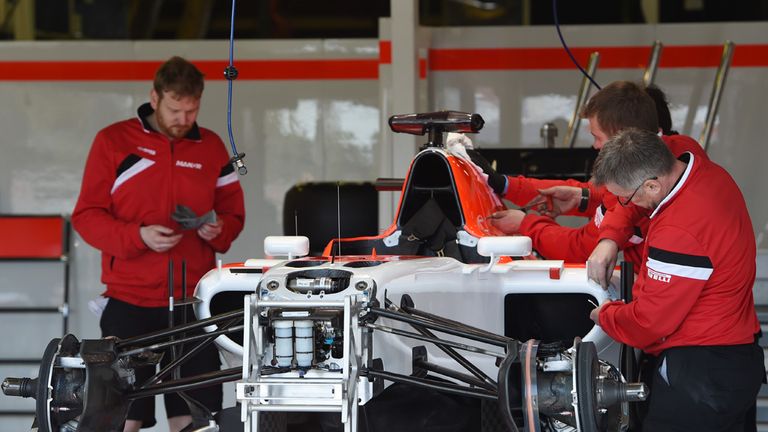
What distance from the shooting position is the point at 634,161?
3.10m

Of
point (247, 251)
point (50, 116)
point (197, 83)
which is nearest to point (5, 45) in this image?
point (50, 116)

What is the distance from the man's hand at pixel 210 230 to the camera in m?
4.24

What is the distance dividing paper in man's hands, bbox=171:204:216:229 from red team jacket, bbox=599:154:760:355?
5.27ft

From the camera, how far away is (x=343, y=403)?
8.29 feet

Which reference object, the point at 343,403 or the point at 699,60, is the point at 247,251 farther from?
the point at 343,403

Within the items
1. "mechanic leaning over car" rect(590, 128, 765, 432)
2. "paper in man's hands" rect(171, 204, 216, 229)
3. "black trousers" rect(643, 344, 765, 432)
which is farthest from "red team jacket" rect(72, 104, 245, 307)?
"black trousers" rect(643, 344, 765, 432)

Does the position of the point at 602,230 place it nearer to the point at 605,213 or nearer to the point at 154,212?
the point at 605,213

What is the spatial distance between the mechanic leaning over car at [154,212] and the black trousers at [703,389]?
169cm

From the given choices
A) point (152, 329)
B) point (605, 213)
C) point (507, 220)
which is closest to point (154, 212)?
point (152, 329)

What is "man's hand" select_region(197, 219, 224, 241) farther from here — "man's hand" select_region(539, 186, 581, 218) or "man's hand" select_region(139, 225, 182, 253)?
"man's hand" select_region(539, 186, 581, 218)

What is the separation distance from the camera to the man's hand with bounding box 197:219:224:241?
4242 mm

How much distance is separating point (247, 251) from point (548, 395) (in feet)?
14.4

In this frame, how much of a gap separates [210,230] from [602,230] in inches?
58.1

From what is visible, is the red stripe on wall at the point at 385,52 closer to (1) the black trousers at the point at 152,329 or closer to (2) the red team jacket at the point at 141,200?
(2) the red team jacket at the point at 141,200
